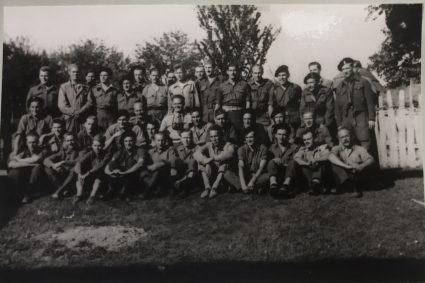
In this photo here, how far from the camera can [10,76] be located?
4.92m

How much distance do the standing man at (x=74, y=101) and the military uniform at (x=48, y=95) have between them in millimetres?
50

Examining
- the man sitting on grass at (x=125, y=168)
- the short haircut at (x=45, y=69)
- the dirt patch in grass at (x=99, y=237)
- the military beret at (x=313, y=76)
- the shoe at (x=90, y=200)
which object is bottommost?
the dirt patch in grass at (x=99, y=237)

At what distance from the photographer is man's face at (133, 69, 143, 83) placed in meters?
4.95

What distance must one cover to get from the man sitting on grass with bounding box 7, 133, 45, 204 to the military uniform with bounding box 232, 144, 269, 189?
1930 mm

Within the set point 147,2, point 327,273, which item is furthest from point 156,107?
point 327,273

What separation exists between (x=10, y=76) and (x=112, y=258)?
2035 mm

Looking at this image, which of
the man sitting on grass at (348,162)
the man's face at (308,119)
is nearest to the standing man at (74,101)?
the man's face at (308,119)

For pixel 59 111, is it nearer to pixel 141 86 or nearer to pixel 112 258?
pixel 141 86

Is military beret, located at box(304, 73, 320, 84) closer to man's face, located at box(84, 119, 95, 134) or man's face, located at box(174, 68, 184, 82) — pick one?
man's face, located at box(174, 68, 184, 82)

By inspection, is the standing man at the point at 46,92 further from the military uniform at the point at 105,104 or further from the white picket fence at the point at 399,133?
the white picket fence at the point at 399,133

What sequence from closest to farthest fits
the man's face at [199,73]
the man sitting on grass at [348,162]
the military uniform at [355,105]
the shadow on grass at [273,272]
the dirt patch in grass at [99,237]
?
the shadow on grass at [273,272] → the dirt patch in grass at [99,237] → the man sitting on grass at [348,162] → the military uniform at [355,105] → the man's face at [199,73]

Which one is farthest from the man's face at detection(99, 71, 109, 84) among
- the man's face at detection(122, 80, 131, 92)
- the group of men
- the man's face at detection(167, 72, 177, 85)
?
the man's face at detection(167, 72, 177, 85)

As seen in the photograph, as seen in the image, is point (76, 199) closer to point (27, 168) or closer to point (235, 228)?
point (27, 168)

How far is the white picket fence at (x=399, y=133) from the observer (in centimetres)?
479
